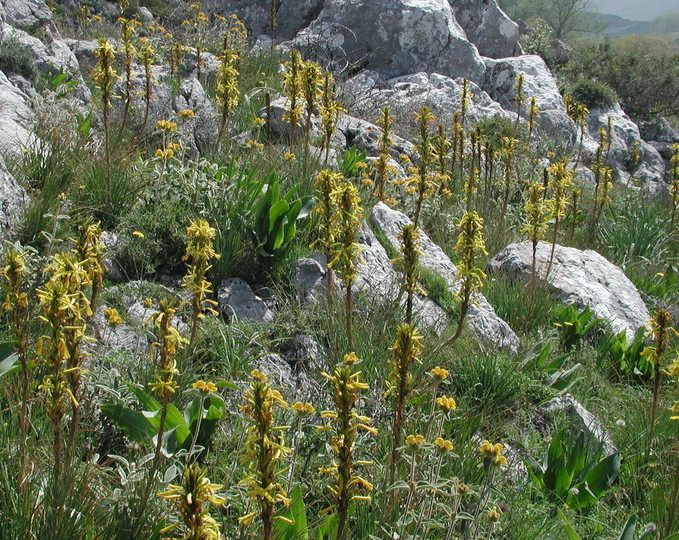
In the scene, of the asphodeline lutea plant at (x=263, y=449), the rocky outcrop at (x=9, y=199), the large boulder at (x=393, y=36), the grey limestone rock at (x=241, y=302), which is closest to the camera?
the asphodeline lutea plant at (x=263, y=449)

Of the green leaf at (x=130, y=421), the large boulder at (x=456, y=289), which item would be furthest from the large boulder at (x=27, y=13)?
the green leaf at (x=130, y=421)

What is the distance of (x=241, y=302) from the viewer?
164 inches

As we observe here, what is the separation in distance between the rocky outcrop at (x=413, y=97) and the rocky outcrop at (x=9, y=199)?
656 cm

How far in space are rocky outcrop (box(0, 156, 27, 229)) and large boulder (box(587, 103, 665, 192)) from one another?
41.2 feet

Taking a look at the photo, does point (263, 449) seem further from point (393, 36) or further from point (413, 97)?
point (393, 36)

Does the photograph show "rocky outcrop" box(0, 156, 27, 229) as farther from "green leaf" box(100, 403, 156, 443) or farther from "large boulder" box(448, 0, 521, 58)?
"large boulder" box(448, 0, 521, 58)

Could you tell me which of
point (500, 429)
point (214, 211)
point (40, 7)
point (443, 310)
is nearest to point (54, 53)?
point (40, 7)

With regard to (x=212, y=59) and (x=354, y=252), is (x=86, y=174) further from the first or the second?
(x=212, y=59)

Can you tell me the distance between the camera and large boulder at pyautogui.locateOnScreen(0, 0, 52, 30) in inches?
369

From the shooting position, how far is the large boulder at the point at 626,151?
14461 mm

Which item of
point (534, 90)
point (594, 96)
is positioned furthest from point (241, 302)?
point (594, 96)

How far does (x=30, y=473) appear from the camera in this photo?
196 cm

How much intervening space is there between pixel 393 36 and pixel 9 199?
1088 cm

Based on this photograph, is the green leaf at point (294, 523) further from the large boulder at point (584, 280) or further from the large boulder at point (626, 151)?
the large boulder at point (626, 151)
